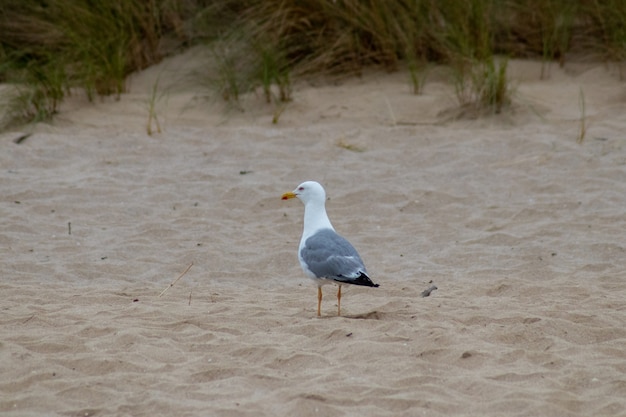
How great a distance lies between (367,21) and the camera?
9.19 metres

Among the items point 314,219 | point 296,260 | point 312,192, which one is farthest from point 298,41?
point 314,219

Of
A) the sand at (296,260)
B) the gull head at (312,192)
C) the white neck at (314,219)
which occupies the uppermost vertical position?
the gull head at (312,192)

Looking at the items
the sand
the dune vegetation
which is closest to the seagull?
the sand

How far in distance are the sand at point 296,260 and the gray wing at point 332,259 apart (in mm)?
219

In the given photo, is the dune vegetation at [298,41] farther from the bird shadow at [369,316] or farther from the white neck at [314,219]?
the bird shadow at [369,316]

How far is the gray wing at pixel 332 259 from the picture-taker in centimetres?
435

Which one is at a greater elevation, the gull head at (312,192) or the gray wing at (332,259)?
the gull head at (312,192)

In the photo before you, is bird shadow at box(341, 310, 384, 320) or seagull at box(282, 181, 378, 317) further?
bird shadow at box(341, 310, 384, 320)

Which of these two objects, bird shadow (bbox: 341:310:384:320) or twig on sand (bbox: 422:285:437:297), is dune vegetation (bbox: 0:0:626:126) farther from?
bird shadow (bbox: 341:310:384:320)

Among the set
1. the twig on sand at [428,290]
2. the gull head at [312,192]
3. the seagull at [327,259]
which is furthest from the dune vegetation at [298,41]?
the seagull at [327,259]

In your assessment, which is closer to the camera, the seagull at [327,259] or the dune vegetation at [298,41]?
the seagull at [327,259]

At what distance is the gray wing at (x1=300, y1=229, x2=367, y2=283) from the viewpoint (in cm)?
435

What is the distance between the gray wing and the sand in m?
0.22

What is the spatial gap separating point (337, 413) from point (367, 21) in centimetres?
642
